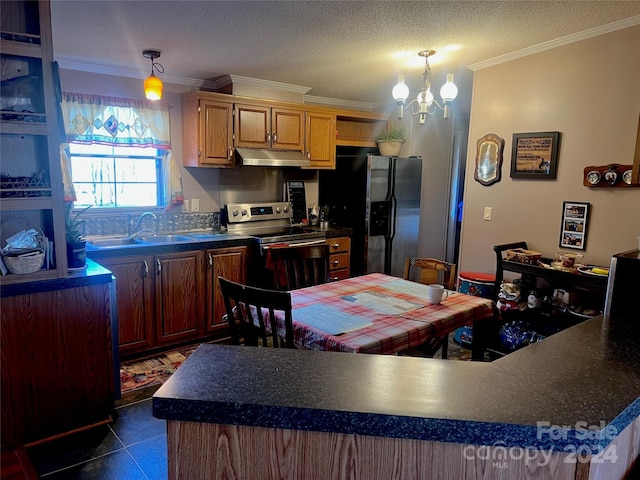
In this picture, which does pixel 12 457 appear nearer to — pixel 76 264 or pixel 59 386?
pixel 59 386

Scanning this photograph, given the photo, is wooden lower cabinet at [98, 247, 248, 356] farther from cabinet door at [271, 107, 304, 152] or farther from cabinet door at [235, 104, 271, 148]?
cabinet door at [271, 107, 304, 152]

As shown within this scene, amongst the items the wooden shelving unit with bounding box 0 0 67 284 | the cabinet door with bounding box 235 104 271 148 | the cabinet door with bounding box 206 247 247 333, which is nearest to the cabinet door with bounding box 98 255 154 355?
the cabinet door with bounding box 206 247 247 333

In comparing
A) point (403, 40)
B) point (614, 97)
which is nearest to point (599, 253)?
point (614, 97)

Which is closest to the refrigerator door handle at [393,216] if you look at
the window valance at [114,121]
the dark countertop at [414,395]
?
the window valance at [114,121]

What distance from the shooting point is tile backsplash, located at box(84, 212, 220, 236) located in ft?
12.1

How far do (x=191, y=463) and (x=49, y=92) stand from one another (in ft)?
6.65

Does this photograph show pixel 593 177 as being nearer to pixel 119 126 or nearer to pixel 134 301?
pixel 134 301

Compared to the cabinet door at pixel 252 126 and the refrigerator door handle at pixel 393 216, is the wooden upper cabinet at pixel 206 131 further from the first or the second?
the refrigerator door handle at pixel 393 216

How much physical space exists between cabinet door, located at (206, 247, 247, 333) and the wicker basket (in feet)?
5.02

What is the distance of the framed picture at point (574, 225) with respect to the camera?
308 cm

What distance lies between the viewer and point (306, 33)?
2846mm

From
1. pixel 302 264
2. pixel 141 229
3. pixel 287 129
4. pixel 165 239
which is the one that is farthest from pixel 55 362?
pixel 287 129

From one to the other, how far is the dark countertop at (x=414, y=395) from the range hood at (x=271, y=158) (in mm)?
3075

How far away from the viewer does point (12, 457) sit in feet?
A: 7.00
